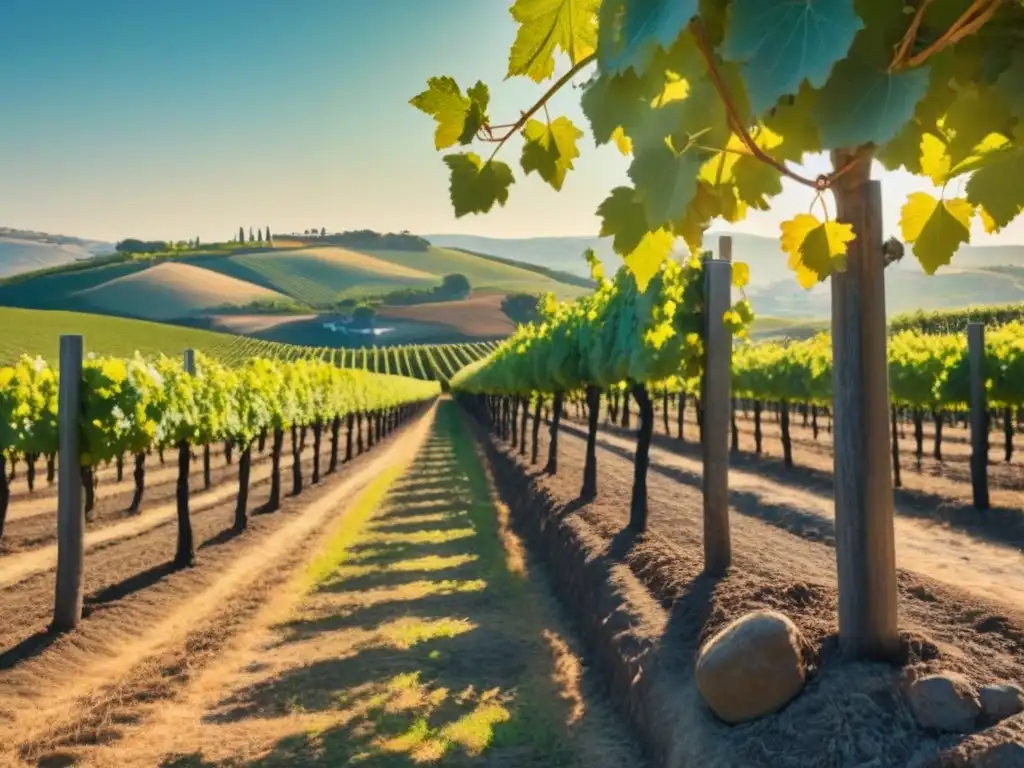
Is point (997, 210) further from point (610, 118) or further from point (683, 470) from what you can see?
point (683, 470)

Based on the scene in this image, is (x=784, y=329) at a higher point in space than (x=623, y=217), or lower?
higher

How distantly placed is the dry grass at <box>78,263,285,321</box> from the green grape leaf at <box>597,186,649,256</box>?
16328 cm

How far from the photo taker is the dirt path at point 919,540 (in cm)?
1094

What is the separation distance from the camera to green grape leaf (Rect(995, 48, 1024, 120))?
1.85m

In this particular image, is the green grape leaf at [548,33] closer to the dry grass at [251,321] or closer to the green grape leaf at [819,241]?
the green grape leaf at [819,241]

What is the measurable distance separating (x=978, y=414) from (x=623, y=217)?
14599mm

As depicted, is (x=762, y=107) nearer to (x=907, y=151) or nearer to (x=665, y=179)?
(x=665, y=179)

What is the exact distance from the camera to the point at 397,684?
8.00 metres

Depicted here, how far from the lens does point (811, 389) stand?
87.4 feet

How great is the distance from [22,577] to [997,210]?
13917mm

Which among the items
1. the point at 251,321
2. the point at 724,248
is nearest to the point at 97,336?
the point at 251,321

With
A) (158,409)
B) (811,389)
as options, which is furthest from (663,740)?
(811,389)

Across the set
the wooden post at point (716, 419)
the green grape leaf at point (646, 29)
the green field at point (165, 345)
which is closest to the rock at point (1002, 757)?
the green grape leaf at point (646, 29)

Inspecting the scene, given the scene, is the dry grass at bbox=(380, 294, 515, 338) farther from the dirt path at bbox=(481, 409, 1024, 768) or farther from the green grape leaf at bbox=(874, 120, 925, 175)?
the green grape leaf at bbox=(874, 120, 925, 175)
